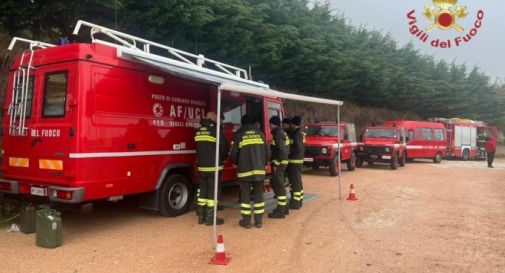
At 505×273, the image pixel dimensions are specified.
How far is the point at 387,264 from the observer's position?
5.32 m

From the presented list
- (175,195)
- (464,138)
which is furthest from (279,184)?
Result: (464,138)

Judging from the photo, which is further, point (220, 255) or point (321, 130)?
point (321, 130)

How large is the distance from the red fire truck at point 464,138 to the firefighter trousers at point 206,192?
2316 centimetres

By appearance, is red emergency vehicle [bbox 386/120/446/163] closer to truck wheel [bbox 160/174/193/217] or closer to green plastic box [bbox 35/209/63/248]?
truck wheel [bbox 160/174/193/217]

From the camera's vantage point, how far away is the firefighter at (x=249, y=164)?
22.9 feet

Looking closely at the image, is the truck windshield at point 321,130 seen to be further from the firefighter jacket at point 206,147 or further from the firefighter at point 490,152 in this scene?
the firefighter at point 490,152

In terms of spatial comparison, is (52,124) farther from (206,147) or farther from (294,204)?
(294,204)

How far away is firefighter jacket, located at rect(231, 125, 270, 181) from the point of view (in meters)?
6.97

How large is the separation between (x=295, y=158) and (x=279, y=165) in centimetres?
74

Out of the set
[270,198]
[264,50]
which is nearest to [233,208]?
[270,198]

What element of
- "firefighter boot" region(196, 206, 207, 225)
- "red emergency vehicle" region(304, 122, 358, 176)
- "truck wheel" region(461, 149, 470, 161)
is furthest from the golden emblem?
"truck wheel" region(461, 149, 470, 161)

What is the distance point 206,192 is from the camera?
718cm

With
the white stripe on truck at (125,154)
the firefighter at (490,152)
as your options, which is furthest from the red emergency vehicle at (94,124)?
the firefighter at (490,152)

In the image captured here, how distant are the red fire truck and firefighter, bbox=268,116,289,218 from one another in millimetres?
21831
